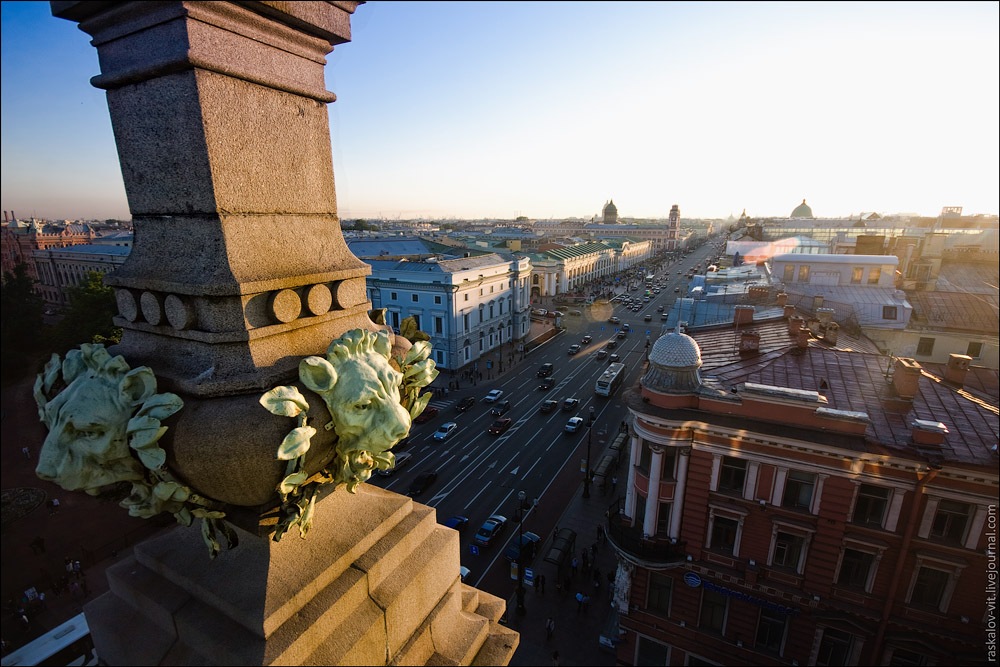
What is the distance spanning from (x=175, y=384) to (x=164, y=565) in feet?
4.88

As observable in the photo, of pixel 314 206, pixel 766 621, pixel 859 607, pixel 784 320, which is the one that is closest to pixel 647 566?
pixel 766 621

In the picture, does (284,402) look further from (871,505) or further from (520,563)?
(520,563)

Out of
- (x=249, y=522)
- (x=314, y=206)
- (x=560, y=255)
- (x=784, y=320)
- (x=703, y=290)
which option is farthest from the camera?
(x=560, y=255)

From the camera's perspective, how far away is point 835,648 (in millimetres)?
14562

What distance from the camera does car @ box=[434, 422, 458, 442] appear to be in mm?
31531

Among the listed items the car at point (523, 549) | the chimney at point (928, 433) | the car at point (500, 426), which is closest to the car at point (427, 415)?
the car at point (500, 426)

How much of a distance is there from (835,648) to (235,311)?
19.7 metres

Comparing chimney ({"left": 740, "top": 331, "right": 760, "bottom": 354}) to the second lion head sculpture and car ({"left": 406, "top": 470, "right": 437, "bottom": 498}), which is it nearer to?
car ({"left": 406, "top": 470, "right": 437, "bottom": 498})

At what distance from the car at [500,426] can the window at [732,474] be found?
18.9 meters

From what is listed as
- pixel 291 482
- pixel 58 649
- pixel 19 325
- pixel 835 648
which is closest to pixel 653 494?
pixel 835 648

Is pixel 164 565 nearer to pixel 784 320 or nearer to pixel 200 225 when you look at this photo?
pixel 200 225

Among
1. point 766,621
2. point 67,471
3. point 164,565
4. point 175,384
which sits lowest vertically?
point 766,621

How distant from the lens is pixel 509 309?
53.9 meters

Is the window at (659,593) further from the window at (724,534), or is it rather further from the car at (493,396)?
the car at (493,396)
